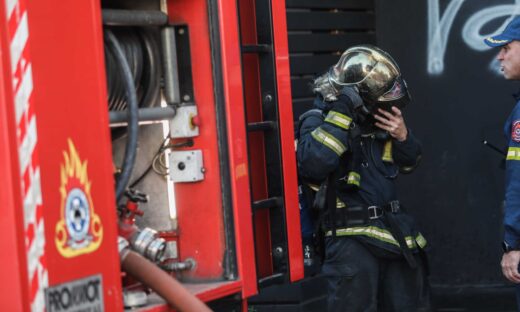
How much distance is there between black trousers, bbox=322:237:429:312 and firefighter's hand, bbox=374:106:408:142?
1.93 ft

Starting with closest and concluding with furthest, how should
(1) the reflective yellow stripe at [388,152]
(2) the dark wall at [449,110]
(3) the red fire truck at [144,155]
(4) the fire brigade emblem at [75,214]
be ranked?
(3) the red fire truck at [144,155] → (4) the fire brigade emblem at [75,214] → (1) the reflective yellow stripe at [388,152] → (2) the dark wall at [449,110]

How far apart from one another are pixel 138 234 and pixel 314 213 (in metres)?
1.86

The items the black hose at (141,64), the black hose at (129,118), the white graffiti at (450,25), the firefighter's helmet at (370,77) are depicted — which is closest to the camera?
the black hose at (129,118)

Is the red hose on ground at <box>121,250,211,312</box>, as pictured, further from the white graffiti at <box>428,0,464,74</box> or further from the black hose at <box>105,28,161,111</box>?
the white graffiti at <box>428,0,464,74</box>

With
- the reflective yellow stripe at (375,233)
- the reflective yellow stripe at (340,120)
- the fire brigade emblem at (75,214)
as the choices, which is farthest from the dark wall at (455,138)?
the fire brigade emblem at (75,214)

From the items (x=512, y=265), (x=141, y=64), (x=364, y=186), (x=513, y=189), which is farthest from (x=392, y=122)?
(x=141, y=64)

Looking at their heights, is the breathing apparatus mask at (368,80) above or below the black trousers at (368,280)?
above

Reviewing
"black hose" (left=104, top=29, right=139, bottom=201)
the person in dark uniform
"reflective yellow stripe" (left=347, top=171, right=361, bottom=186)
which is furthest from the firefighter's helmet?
"black hose" (left=104, top=29, right=139, bottom=201)

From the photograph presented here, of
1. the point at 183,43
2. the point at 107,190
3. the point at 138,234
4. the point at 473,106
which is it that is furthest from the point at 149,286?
the point at 473,106

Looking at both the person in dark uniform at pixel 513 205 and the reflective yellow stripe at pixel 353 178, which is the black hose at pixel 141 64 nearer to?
the reflective yellow stripe at pixel 353 178

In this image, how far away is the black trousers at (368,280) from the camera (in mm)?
→ 5355

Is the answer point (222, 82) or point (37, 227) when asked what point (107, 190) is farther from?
point (222, 82)

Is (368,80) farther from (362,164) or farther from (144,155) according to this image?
(144,155)

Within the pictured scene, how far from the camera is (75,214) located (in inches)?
129
